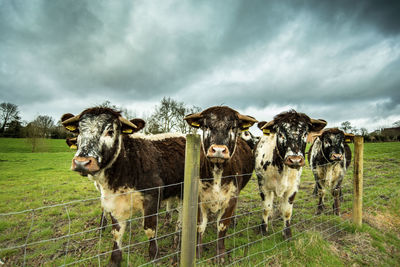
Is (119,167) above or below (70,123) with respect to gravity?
below

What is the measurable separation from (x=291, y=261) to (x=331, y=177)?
3.57 meters

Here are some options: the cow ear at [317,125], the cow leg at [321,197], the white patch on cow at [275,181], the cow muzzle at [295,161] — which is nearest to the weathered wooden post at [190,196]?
the cow muzzle at [295,161]

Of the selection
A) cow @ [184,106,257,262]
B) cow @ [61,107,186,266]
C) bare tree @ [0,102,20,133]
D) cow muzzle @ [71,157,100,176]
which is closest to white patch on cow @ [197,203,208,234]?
cow @ [184,106,257,262]

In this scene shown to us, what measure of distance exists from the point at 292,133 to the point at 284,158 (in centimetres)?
48

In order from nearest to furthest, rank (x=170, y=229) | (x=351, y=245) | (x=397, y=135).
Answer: (x=351, y=245) < (x=170, y=229) < (x=397, y=135)

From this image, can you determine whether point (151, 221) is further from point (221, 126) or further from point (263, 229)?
point (263, 229)

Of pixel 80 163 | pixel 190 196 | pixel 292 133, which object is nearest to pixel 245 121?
pixel 292 133

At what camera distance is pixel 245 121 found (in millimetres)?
3578

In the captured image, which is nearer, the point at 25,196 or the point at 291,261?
the point at 291,261

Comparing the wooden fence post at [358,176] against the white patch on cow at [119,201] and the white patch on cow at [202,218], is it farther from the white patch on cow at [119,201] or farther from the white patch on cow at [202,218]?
the white patch on cow at [119,201]

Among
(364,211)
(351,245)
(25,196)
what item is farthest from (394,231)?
(25,196)

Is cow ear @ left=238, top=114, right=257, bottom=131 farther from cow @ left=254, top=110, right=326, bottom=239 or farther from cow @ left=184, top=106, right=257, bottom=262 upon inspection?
cow @ left=254, top=110, right=326, bottom=239

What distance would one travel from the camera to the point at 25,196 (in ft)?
25.3

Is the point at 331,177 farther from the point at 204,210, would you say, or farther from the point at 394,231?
the point at 204,210
